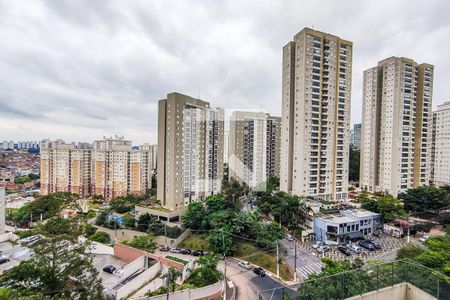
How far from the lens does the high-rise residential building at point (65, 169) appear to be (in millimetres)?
33688

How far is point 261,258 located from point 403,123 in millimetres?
22150

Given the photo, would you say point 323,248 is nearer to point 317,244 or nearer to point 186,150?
point 317,244

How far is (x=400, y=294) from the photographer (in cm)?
498

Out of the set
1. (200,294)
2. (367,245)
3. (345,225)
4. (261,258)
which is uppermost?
(345,225)

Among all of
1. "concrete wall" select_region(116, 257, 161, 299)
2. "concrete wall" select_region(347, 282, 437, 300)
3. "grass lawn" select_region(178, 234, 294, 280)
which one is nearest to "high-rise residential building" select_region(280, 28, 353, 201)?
"grass lawn" select_region(178, 234, 294, 280)

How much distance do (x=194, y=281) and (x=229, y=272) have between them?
9.53 feet

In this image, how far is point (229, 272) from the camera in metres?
14.3

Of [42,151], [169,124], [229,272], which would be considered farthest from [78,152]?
[229,272]

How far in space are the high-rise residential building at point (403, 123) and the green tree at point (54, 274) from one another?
29158 millimetres

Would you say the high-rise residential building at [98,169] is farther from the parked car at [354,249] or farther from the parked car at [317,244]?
the parked car at [354,249]

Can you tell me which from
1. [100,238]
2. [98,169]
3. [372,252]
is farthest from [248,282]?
[98,169]

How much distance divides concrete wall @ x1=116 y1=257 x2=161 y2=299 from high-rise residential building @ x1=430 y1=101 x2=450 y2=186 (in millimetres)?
37809

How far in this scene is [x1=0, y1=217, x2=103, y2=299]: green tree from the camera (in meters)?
8.00

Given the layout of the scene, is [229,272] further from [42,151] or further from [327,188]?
[42,151]
